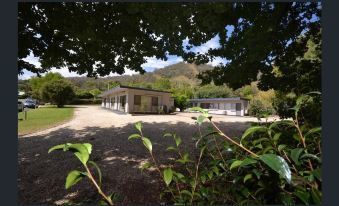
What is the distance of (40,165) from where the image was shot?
5.41 meters

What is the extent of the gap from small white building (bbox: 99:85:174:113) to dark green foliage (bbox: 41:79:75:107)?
9164 millimetres

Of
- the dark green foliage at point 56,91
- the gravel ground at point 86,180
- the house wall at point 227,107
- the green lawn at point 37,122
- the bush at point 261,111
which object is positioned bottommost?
the gravel ground at point 86,180

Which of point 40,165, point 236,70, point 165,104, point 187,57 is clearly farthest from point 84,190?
point 165,104

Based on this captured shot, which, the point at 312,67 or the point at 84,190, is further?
the point at 312,67

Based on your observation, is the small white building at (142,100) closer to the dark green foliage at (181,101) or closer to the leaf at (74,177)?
the dark green foliage at (181,101)

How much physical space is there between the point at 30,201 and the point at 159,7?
3793 mm

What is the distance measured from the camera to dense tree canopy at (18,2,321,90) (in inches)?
178

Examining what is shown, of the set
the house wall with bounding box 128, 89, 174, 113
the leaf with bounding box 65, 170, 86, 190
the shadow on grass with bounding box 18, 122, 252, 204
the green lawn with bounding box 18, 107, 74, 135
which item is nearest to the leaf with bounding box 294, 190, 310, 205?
the leaf with bounding box 65, 170, 86, 190

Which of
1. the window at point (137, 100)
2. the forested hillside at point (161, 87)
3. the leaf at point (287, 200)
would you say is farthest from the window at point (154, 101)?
the leaf at point (287, 200)

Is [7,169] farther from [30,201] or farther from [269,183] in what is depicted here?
[30,201]

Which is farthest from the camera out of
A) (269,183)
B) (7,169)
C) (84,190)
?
(84,190)

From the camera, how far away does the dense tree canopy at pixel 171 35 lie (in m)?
4.52

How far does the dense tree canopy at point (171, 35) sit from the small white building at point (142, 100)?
15491 mm

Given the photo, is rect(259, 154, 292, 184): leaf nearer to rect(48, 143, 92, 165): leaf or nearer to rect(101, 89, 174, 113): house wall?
rect(48, 143, 92, 165): leaf
